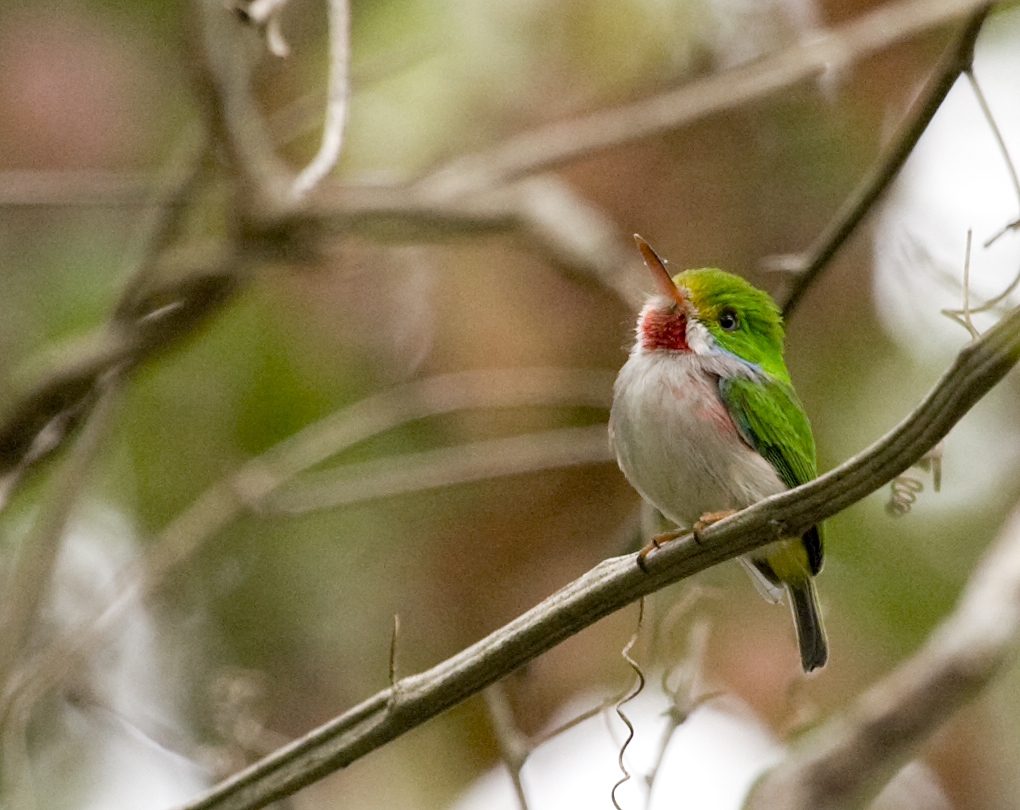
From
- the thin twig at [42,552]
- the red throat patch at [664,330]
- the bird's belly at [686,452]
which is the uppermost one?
the thin twig at [42,552]

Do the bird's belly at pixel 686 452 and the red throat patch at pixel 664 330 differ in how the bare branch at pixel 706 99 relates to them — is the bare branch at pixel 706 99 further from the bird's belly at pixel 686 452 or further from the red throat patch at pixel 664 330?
the bird's belly at pixel 686 452

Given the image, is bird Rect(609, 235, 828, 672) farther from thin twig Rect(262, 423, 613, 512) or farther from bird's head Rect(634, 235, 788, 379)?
thin twig Rect(262, 423, 613, 512)

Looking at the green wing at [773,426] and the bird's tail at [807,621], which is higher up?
the green wing at [773,426]

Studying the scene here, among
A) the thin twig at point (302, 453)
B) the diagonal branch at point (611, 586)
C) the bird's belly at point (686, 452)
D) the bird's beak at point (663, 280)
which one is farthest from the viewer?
the thin twig at point (302, 453)

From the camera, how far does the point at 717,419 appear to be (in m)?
2.26

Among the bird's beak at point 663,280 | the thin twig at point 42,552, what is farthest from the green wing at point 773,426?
the thin twig at point 42,552

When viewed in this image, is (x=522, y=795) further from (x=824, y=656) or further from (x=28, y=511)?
(x=28, y=511)

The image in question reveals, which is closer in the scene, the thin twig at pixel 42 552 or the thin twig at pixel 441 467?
the thin twig at pixel 42 552

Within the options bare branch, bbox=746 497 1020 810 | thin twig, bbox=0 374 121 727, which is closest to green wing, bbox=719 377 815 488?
bare branch, bbox=746 497 1020 810

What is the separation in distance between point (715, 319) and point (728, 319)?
0.09 ft

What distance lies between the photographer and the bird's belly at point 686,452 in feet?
7.29

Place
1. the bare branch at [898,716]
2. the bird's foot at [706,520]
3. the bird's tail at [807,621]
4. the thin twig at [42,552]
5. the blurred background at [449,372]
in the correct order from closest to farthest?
the bird's foot at [706,520] < the bird's tail at [807,621] < the thin twig at [42,552] < the bare branch at [898,716] < the blurred background at [449,372]

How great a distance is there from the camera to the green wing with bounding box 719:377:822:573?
229 centimetres

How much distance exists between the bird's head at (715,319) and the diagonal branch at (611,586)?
3.13ft
